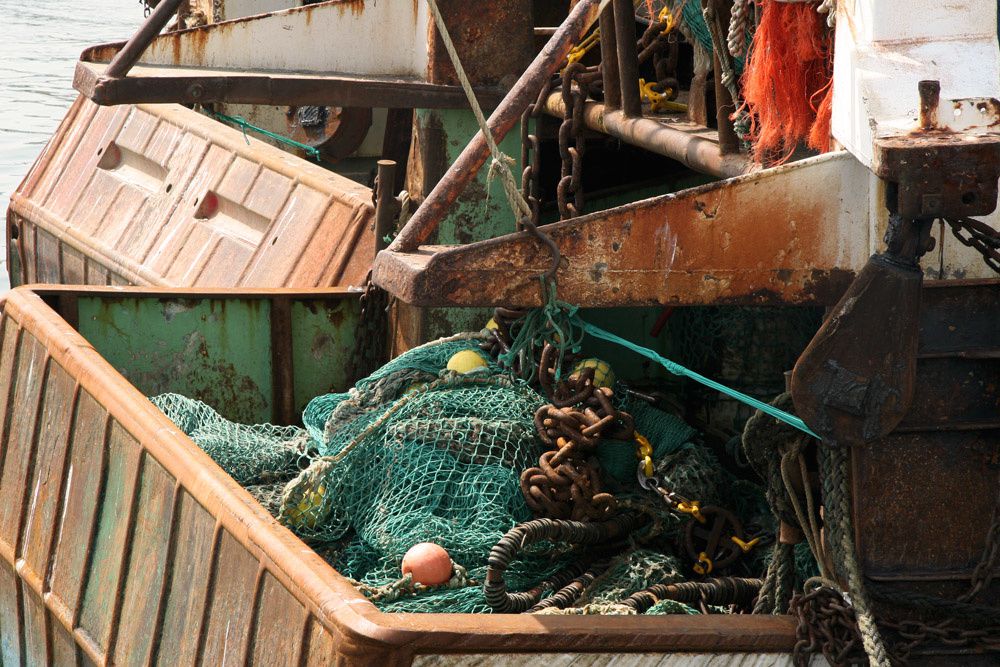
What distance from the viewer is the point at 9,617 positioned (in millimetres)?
6473

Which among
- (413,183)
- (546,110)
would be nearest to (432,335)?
(413,183)

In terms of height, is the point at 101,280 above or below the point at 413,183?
below

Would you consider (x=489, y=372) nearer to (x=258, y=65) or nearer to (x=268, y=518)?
(x=268, y=518)

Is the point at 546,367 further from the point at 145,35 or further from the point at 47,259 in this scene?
the point at 47,259

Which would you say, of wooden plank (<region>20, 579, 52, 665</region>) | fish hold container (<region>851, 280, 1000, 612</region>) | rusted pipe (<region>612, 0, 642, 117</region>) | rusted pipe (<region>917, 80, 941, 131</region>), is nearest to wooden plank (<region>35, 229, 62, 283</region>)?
wooden plank (<region>20, 579, 52, 665</region>)

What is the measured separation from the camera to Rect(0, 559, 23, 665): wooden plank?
629 centimetres

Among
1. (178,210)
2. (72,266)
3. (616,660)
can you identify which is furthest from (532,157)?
(72,266)

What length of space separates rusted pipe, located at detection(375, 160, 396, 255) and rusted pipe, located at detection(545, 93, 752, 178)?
4.30 ft

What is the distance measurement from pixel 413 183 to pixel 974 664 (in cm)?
391

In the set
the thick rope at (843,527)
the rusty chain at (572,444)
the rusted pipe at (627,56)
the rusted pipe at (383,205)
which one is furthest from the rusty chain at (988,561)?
the rusted pipe at (383,205)

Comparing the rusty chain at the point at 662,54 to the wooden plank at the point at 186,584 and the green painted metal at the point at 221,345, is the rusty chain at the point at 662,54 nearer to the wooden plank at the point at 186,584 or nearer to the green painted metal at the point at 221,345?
the green painted metal at the point at 221,345

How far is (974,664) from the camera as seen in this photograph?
12.6 ft

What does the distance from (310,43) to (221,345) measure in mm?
1617

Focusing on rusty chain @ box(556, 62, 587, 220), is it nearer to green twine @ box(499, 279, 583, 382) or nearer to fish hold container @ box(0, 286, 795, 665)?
green twine @ box(499, 279, 583, 382)
